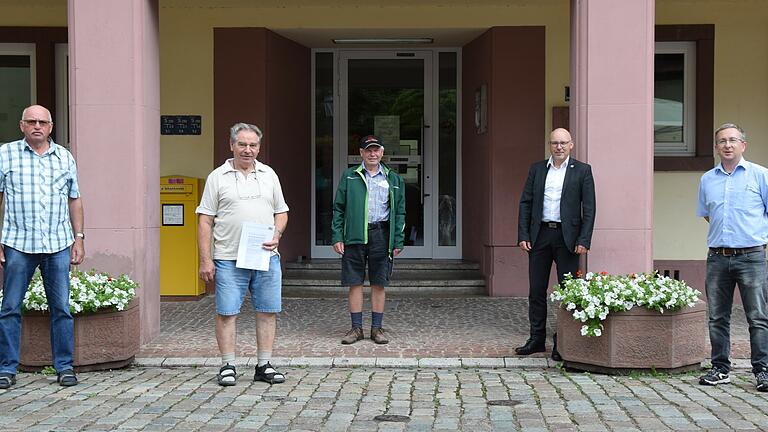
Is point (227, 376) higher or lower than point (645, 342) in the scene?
lower

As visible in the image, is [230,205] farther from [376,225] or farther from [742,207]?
[742,207]

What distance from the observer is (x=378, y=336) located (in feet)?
27.9

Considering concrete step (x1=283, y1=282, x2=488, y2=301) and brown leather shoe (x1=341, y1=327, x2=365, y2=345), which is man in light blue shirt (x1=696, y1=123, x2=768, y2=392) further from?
concrete step (x1=283, y1=282, x2=488, y2=301)

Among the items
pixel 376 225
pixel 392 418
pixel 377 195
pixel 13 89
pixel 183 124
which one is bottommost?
pixel 392 418

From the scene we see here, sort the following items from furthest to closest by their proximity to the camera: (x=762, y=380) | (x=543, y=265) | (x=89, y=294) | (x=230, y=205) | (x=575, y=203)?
(x=543, y=265) → (x=575, y=203) → (x=89, y=294) → (x=230, y=205) → (x=762, y=380)

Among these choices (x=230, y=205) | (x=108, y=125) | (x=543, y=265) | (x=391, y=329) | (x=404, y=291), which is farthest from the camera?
(x=404, y=291)

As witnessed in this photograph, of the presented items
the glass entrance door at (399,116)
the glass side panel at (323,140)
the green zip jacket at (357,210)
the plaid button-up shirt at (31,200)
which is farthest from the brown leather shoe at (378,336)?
the glass side panel at (323,140)

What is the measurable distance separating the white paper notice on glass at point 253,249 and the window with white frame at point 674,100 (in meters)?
6.21

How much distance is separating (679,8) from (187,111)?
5.82m

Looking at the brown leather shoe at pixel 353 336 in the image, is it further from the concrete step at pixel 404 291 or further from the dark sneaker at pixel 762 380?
the dark sneaker at pixel 762 380

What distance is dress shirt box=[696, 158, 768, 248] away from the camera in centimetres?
673

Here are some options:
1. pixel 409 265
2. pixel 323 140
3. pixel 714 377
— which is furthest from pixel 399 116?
pixel 714 377

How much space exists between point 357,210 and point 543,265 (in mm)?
1677

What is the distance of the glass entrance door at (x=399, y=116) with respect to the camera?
12758mm
